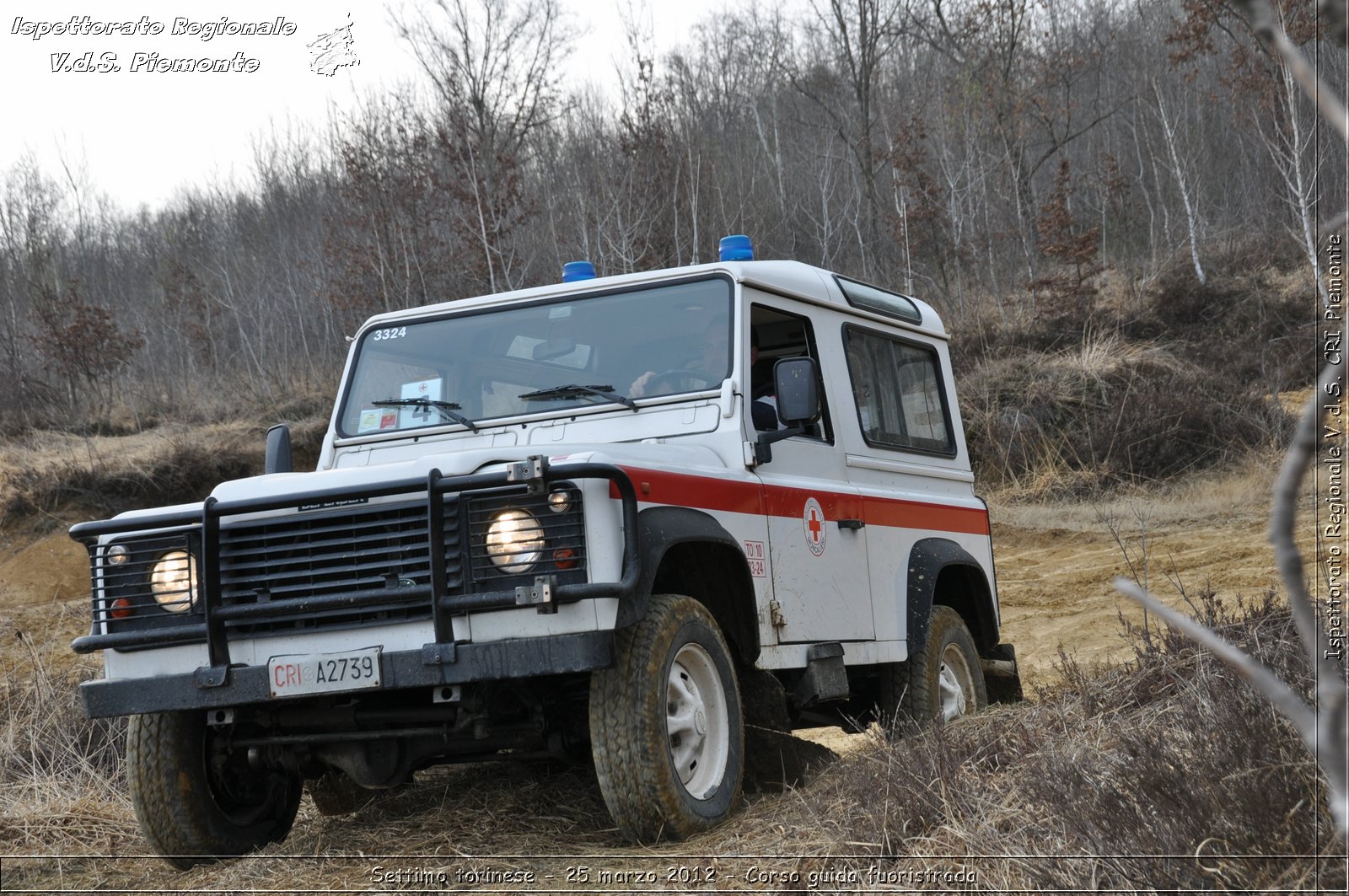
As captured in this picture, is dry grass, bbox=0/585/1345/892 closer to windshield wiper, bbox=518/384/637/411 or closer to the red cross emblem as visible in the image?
the red cross emblem

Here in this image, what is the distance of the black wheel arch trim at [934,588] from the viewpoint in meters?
6.47

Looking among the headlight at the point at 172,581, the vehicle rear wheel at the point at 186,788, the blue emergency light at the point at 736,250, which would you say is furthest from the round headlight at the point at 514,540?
the blue emergency light at the point at 736,250

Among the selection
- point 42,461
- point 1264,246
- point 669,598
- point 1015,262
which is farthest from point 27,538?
point 1264,246

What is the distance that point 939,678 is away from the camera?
6.59 meters

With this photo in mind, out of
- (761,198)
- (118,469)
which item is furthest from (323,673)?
(761,198)

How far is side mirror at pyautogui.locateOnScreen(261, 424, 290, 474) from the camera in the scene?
606 centimetres

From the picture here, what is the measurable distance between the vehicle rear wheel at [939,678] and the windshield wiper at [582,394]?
194 cm

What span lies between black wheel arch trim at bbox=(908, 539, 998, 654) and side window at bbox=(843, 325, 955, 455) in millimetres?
560

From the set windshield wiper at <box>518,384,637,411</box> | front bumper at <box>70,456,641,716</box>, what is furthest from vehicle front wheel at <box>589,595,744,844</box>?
windshield wiper at <box>518,384,637,411</box>

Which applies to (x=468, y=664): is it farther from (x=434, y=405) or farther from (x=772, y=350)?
(x=772, y=350)

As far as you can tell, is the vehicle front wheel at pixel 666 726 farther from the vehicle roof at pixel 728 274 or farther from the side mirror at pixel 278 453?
the side mirror at pixel 278 453

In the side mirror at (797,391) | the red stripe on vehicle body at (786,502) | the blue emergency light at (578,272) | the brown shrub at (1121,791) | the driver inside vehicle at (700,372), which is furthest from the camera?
the blue emergency light at (578,272)

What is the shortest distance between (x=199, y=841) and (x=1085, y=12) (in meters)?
31.0

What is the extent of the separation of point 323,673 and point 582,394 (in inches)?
68.9
